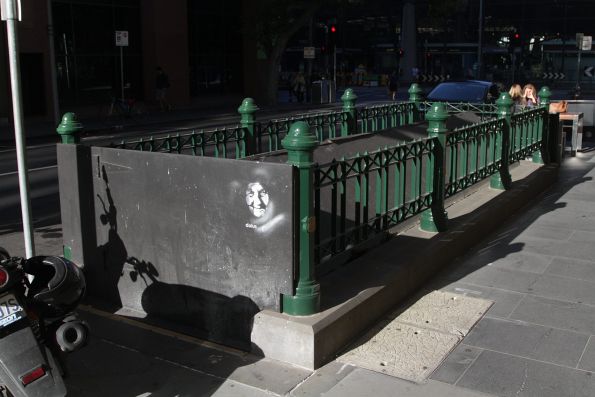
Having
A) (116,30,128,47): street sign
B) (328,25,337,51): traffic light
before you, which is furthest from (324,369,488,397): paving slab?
(328,25,337,51): traffic light

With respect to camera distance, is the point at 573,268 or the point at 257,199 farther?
the point at 573,268

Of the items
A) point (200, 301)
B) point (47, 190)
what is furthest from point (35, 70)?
point (200, 301)

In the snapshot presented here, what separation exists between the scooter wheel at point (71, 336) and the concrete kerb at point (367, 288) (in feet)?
4.42

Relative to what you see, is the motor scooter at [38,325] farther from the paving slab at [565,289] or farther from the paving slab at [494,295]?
the paving slab at [565,289]

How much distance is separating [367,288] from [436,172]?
2.08 m

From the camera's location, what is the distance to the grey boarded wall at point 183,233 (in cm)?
495

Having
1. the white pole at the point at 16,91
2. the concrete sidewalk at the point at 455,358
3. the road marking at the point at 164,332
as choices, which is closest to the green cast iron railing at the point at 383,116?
the concrete sidewalk at the point at 455,358

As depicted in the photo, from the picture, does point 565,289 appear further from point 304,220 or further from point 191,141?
point 191,141

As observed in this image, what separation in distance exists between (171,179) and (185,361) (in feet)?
4.67

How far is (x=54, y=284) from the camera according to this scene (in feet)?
13.3

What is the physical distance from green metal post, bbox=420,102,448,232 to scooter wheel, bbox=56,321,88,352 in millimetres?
4053

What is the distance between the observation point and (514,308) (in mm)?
5949

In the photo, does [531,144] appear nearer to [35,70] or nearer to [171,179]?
[171,179]

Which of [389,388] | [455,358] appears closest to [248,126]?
[455,358]
